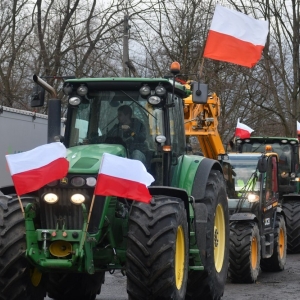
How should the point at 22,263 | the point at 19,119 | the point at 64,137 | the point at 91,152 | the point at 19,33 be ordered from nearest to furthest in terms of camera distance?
1. the point at 22,263
2. the point at 91,152
3. the point at 64,137
4. the point at 19,119
5. the point at 19,33

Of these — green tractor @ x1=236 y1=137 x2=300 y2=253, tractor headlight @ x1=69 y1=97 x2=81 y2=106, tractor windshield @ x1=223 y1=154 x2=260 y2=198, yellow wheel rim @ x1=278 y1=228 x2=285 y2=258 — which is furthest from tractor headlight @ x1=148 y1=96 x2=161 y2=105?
green tractor @ x1=236 y1=137 x2=300 y2=253

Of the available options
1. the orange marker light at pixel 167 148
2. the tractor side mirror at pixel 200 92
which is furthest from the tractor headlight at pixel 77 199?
the tractor side mirror at pixel 200 92

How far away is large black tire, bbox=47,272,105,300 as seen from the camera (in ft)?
31.0

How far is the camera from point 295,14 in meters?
29.6

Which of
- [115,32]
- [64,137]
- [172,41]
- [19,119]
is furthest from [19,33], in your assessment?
[64,137]

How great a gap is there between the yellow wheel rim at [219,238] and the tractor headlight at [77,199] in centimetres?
255

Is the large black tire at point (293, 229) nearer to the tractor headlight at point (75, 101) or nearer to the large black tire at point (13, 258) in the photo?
the tractor headlight at point (75, 101)

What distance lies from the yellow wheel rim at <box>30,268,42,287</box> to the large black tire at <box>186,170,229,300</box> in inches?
70.4

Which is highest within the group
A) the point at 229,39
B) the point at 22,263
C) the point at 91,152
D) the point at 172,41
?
the point at 172,41

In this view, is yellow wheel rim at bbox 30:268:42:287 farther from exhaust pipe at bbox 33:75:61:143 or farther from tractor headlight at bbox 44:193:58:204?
exhaust pipe at bbox 33:75:61:143

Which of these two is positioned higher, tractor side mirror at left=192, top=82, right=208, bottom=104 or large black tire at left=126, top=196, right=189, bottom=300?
tractor side mirror at left=192, top=82, right=208, bottom=104

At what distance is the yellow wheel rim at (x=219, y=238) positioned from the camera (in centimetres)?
986

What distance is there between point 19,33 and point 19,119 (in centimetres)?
1119

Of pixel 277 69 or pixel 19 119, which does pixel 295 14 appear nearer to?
pixel 277 69
